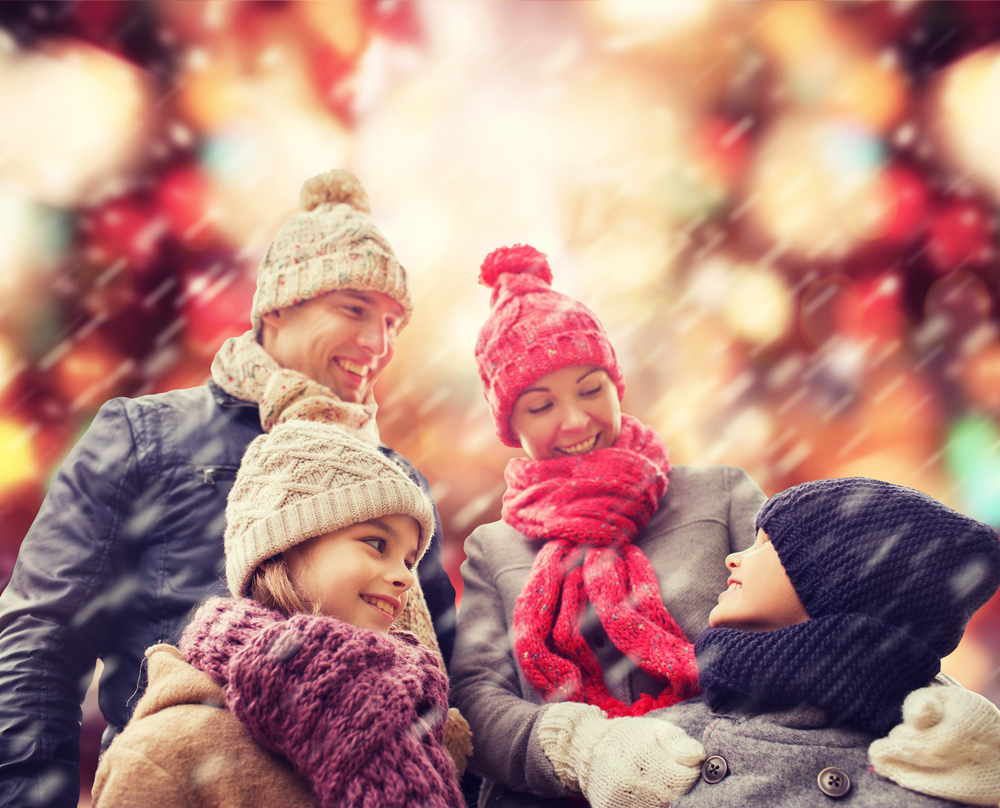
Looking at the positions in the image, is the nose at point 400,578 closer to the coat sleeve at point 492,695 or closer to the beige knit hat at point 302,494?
the beige knit hat at point 302,494

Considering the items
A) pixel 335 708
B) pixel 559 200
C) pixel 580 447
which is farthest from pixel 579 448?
pixel 559 200

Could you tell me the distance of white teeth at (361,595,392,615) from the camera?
1.04 m

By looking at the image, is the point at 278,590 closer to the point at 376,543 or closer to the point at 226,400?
the point at 376,543

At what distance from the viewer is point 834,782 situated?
833 millimetres

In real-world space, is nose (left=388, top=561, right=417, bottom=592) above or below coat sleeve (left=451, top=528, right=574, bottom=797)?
above

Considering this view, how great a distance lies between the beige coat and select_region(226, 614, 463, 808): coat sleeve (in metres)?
0.02

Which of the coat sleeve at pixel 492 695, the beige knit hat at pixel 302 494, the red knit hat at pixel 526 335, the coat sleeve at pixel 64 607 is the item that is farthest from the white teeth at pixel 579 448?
the coat sleeve at pixel 64 607

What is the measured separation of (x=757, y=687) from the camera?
92 cm

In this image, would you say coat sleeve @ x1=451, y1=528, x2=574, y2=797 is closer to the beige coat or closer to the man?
the man

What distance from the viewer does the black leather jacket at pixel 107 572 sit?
1.08 metres

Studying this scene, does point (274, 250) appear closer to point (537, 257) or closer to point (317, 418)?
point (317, 418)

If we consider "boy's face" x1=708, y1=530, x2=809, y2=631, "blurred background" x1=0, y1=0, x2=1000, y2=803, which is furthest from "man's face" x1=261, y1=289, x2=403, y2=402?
"blurred background" x1=0, y1=0, x2=1000, y2=803

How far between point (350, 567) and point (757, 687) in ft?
2.13

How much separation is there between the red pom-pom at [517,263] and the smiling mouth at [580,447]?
0.49 m
